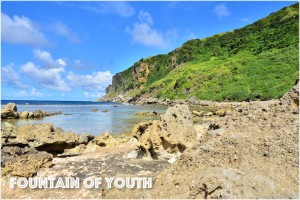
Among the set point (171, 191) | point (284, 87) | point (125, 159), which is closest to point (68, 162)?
point (125, 159)

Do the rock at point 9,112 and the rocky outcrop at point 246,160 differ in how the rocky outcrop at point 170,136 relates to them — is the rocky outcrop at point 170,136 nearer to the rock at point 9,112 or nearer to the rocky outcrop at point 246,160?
the rocky outcrop at point 246,160

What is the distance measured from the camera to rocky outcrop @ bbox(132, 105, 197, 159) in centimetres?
1449

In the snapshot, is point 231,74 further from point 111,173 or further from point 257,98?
point 111,173

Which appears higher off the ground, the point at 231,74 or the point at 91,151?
the point at 231,74

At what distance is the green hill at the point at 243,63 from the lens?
234ft

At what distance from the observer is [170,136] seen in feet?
47.9

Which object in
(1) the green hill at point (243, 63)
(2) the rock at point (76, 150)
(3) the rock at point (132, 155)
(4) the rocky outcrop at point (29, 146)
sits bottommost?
(2) the rock at point (76, 150)

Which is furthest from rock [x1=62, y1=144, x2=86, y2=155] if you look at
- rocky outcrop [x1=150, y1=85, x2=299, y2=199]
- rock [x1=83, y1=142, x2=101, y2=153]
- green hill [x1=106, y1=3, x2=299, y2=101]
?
green hill [x1=106, y1=3, x2=299, y2=101]

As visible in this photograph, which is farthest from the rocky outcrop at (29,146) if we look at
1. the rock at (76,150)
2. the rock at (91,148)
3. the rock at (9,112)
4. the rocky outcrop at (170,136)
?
the rock at (9,112)

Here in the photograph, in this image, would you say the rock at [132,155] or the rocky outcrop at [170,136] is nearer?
the rocky outcrop at [170,136]

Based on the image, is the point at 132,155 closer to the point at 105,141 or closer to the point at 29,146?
the point at 29,146

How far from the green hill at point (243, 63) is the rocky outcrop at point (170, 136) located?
50823 mm

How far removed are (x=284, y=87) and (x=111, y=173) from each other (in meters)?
57.9

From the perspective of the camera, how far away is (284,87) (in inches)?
2494
